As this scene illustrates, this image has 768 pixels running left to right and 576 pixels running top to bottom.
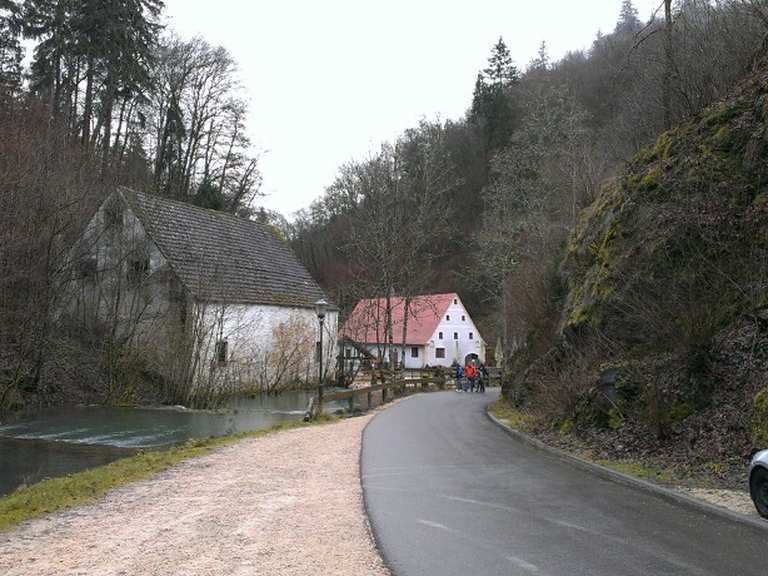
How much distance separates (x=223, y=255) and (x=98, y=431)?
52.9 ft

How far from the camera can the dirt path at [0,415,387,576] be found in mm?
6477

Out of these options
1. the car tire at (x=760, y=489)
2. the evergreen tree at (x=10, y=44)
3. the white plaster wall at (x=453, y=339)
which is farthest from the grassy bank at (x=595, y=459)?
the white plaster wall at (x=453, y=339)

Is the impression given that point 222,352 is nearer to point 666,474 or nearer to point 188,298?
point 188,298

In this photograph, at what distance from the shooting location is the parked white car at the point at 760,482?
7.35 meters

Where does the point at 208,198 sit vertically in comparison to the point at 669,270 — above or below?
above

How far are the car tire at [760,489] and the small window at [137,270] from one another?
25.8 metres

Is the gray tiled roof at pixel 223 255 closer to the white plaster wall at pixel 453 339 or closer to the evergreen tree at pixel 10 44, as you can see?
the evergreen tree at pixel 10 44

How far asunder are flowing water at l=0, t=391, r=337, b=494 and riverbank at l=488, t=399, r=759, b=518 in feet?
30.7

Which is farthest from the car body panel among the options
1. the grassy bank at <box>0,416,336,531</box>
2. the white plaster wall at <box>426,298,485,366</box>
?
the white plaster wall at <box>426,298,485,366</box>

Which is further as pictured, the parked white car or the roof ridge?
the roof ridge

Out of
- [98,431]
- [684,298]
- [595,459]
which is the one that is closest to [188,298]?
[98,431]

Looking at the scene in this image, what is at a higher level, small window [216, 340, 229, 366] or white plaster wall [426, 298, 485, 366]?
white plaster wall [426, 298, 485, 366]

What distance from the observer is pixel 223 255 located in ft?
114

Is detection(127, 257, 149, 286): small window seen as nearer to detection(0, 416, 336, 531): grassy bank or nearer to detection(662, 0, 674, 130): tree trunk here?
detection(0, 416, 336, 531): grassy bank
